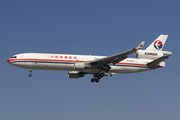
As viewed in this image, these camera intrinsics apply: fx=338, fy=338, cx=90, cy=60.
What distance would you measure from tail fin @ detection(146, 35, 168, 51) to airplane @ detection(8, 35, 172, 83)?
1.31 metres

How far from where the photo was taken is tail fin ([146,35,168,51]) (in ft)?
235

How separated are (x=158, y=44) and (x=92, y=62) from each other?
16.3 meters

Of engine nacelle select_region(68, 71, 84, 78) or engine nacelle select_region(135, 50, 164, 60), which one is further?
engine nacelle select_region(68, 71, 84, 78)

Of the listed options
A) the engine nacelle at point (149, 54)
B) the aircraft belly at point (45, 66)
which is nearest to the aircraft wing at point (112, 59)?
the aircraft belly at point (45, 66)

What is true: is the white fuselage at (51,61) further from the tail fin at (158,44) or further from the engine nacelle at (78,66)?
the tail fin at (158,44)

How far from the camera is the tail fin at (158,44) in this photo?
2822 inches

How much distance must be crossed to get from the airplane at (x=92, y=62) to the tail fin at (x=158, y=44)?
131cm

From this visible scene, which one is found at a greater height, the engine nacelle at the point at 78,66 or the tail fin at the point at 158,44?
the tail fin at the point at 158,44

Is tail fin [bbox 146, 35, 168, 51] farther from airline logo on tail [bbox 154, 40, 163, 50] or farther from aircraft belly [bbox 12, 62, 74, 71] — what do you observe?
aircraft belly [bbox 12, 62, 74, 71]

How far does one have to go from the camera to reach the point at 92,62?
65125 millimetres

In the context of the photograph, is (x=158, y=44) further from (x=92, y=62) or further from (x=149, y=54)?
(x=92, y=62)

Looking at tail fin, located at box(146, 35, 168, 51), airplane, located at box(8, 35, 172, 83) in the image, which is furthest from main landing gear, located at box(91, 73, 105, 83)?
tail fin, located at box(146, 35, 168, 51)
